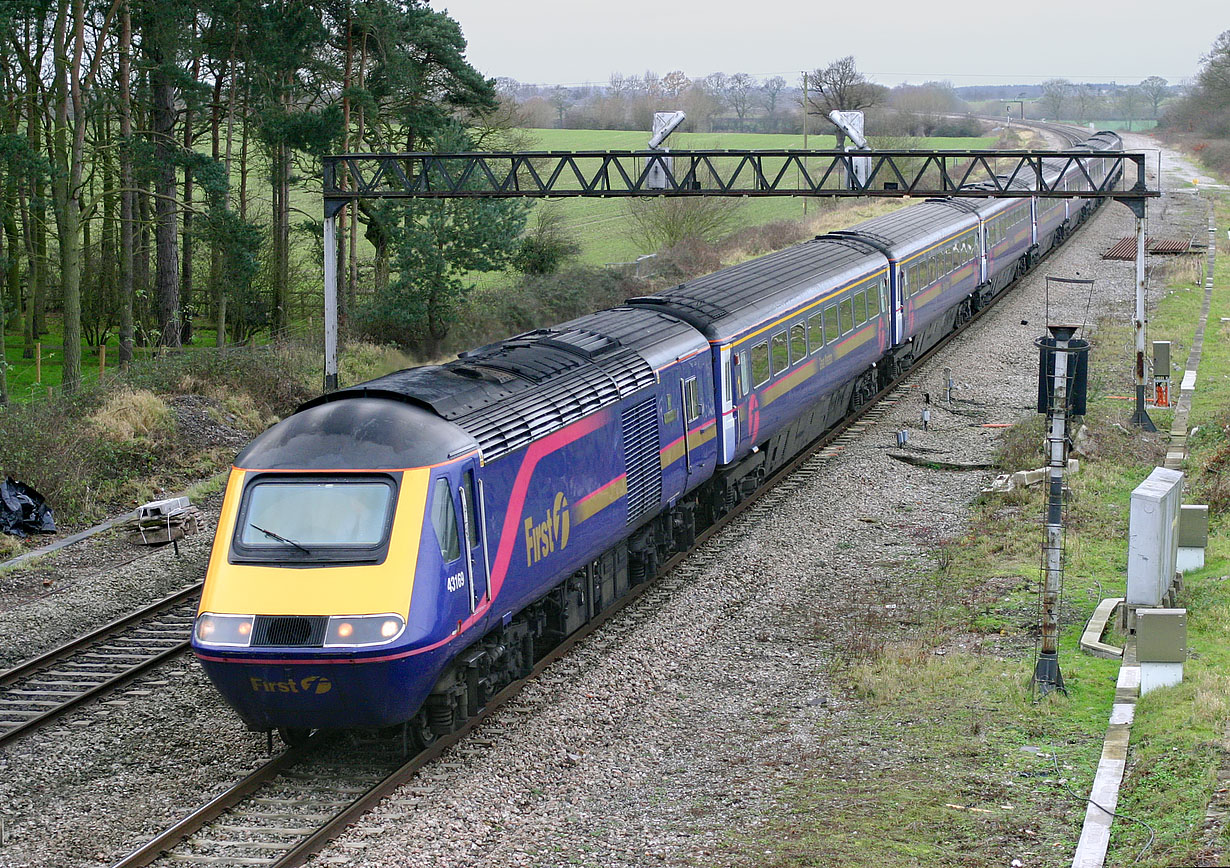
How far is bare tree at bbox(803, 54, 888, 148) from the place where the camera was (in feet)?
285

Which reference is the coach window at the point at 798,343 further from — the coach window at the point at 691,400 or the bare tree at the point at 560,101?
the bare tree at the point at 560,101

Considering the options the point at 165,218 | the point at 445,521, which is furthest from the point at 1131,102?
the point at 445,521

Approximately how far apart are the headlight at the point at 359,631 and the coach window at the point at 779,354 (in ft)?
35.2

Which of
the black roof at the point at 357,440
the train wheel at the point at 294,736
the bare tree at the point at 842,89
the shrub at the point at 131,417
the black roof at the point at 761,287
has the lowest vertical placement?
the train wheel at the point at 294,736

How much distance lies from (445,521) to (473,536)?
1.63 ft

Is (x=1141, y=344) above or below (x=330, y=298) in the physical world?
below

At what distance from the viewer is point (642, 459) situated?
1484 centimetres

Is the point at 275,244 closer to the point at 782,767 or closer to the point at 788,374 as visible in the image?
the point at 788,374

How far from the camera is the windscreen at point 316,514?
10.1 m

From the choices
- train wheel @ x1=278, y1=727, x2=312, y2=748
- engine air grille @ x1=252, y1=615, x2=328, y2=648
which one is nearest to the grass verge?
engine air grille @ x1=252, y1=615, x2=328, y2=648

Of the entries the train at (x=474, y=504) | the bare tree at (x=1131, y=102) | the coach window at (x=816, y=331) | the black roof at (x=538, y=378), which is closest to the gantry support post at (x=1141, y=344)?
the coach window at (x=816, y=331)

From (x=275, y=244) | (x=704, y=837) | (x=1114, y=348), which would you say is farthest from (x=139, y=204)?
(x=704, y=837)

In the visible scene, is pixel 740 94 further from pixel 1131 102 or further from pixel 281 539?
pixel 281 539

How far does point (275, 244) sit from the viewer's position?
38.0 metres
